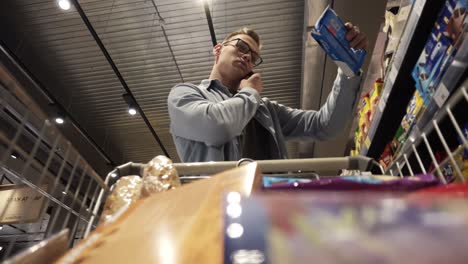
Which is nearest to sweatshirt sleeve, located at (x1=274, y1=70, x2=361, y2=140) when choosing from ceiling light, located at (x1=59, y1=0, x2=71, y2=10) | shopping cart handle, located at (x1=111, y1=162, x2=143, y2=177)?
shopping cart handle, located at (x1=111, y1=162, x2=143, y2=177)

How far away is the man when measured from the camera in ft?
3.64

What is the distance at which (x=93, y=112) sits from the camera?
5.37m

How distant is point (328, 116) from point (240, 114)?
1.86ft

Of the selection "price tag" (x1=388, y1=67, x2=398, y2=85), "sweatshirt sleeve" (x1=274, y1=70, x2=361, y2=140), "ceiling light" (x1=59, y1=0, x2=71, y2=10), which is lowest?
"sweatshirt sleeve" (x1=274, y1=70, x2=361, y2=140)

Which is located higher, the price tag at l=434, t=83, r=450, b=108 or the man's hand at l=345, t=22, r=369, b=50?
the man's hand at l=345, t=22, r=369, b=50

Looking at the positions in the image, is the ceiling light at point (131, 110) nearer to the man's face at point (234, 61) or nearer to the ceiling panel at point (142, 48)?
the ceiling panel at point (142, 48)

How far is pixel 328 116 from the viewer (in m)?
1.55

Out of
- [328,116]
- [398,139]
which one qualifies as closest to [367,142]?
[398,139]

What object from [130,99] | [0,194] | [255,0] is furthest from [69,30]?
[0,194]

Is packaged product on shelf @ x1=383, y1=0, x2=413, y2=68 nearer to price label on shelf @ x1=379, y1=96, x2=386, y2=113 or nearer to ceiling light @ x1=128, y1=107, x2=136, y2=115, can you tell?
price label on shelf @ x1=379, y1=96, x2=386, y2=113

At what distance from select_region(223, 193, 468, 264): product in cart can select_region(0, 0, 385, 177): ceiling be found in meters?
2.70

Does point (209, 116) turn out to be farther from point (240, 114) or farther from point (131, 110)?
point (131, 110)

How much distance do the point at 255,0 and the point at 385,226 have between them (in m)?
3.67

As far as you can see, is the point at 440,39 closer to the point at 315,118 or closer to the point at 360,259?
the point at 315,118
